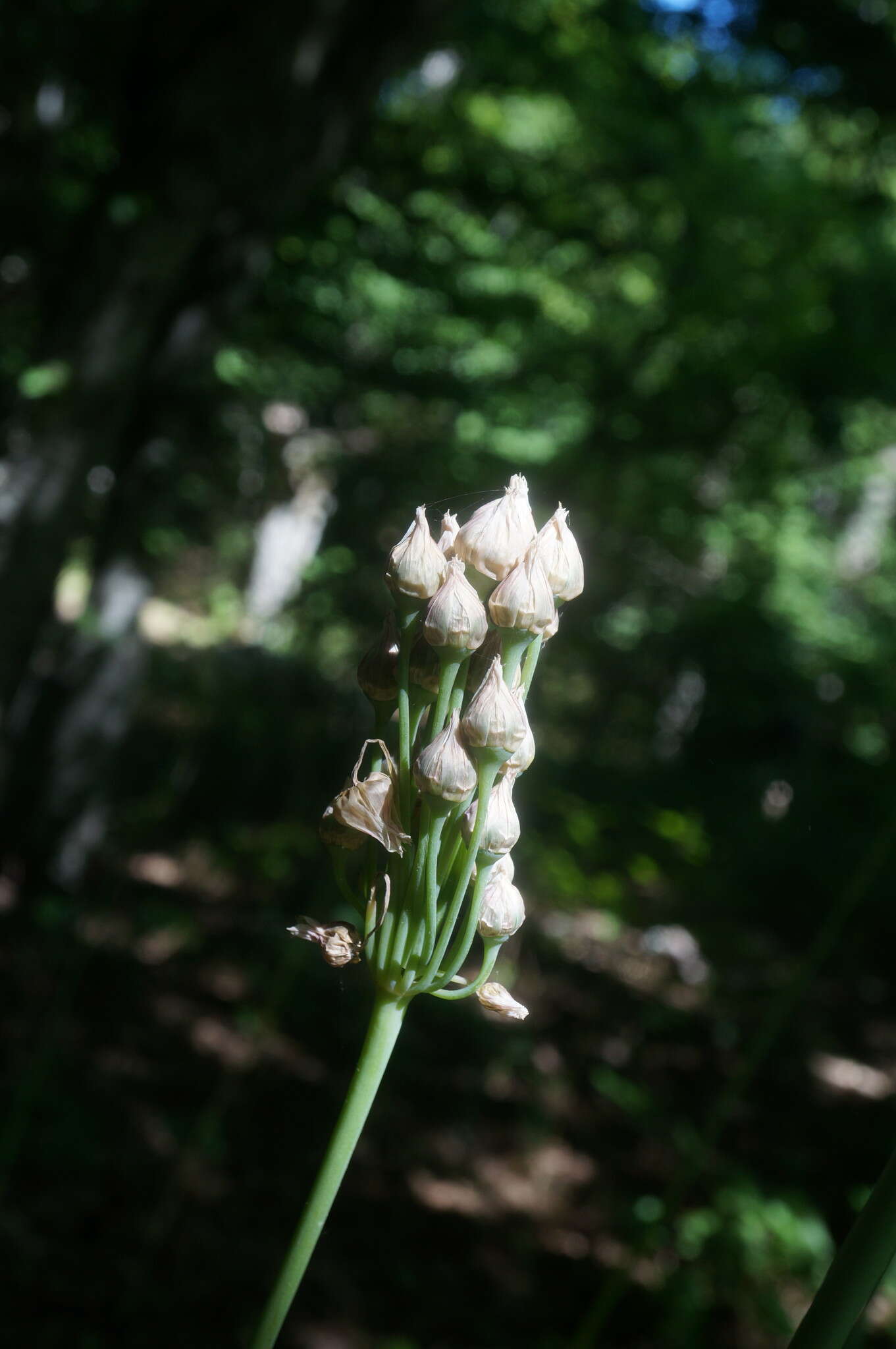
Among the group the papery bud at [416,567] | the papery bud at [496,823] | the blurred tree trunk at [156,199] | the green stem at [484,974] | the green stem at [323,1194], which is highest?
the blurred tree trunk at [156,199]

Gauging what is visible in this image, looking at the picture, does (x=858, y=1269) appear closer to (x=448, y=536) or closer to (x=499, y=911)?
(x=499, y=911)

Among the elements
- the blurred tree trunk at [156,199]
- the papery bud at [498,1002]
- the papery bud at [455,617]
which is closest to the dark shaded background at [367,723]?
the blurred tree trunk at [156,199]

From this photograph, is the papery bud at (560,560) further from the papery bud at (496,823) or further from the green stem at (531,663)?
the papery bud at (496,823)

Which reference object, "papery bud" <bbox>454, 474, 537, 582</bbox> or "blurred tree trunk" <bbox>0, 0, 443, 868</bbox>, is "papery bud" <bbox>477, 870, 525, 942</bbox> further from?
"blurred tree trunk" <bbox>0, 0, 443, 868</bbox>

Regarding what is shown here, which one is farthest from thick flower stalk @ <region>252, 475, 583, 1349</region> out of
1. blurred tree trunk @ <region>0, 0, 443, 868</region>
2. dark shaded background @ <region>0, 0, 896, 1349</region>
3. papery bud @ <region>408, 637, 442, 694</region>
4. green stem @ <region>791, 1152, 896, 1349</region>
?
blurred tree trunk @ <region>0, 0, 443, 868</region>

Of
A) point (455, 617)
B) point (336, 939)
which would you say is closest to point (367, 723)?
point (336, 939)

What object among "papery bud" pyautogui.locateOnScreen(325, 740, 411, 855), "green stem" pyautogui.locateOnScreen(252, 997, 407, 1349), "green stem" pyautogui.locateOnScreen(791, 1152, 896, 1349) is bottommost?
"green stem" pyautogui.locateOnScreen(252, 997, 407, 1349)
